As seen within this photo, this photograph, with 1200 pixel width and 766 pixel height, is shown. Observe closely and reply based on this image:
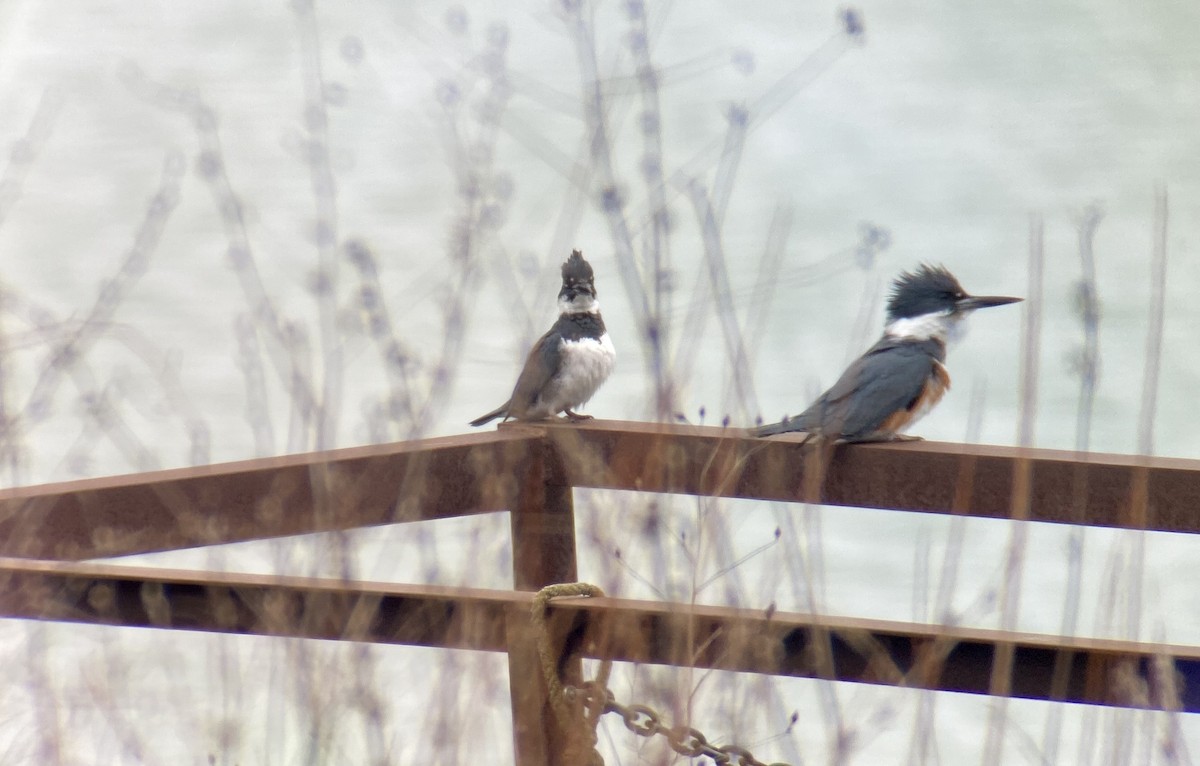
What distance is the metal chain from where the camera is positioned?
4.49 ft

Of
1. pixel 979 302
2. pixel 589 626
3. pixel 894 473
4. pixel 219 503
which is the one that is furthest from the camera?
pixel 979 302

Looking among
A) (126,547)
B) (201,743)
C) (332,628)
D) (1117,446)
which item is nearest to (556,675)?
(332,628)

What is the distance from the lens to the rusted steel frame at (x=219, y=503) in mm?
1846

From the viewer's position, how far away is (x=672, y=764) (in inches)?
59.6

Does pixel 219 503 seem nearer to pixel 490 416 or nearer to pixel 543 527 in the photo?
pixel 543 527

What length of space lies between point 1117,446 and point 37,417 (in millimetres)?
4192

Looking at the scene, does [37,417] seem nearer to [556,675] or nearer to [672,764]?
[556,675]

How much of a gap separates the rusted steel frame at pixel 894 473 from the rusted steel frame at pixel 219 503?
268mm

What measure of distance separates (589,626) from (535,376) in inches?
74.2

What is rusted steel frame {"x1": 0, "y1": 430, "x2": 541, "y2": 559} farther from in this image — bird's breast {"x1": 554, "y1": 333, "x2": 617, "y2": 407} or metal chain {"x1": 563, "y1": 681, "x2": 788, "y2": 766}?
bird's breast {"x1": 554, "y1": 333, "x2": 617, "y2": 407}

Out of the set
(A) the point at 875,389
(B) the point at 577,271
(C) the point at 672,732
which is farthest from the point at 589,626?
(B) the point at 577,271

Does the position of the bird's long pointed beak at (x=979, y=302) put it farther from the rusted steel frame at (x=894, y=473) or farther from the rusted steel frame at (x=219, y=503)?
the rusted steel frame at (x=219, y=503)

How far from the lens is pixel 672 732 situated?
1.38 meters

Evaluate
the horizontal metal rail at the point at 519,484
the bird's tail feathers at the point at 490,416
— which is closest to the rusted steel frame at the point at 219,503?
the horizontal metal rail at the point at 519,484
